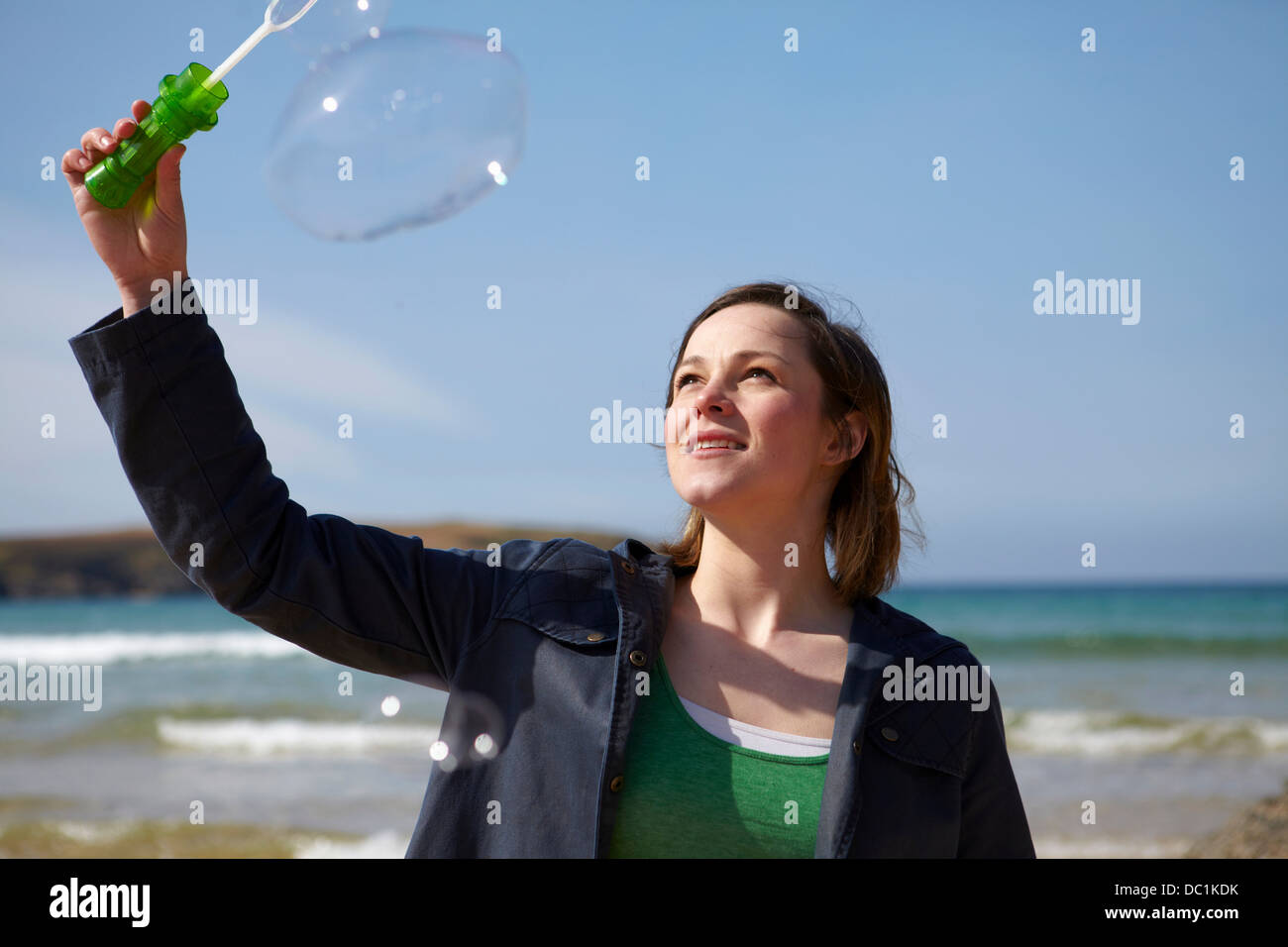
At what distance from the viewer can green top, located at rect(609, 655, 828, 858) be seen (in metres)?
2.01

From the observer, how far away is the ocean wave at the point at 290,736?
11531 mm

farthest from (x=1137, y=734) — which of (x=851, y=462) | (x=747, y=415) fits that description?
(x=747, y=415)

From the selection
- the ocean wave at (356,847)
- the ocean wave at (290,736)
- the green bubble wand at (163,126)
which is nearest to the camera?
the green bubble wand at (163,126)

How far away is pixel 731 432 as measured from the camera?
7.82ft

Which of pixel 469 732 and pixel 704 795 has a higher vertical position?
pixel 469 732

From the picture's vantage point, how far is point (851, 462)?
2842 millimetres

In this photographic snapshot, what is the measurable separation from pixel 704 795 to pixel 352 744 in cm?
1058

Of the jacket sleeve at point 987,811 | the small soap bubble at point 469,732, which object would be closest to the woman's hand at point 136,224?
the small soap bubble at point 469,732

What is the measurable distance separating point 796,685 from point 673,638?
29 cm

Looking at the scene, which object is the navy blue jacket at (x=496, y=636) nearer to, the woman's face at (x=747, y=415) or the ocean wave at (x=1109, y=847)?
the woman's face at (x=747, y=415)

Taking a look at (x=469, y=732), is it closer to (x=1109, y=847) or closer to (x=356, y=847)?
(x=356, y=847)

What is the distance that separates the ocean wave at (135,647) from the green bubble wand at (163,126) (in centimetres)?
1621
